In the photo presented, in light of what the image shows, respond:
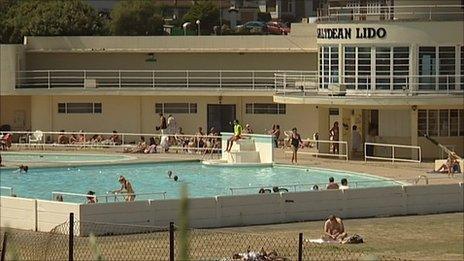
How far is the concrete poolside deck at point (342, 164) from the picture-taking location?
3226 centimetres

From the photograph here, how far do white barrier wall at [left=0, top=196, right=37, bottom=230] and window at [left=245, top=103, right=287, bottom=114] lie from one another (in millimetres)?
19347

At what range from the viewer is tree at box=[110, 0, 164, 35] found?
81.3m

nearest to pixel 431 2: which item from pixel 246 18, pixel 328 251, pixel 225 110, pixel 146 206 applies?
pixel 225 110

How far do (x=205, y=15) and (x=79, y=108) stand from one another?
4104 cm

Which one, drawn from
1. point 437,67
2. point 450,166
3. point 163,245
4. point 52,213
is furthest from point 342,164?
point 163,245

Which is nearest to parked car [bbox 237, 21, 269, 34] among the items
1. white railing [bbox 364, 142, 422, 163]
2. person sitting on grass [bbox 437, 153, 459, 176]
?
white railing [bbox 364, 142, 422, 163]

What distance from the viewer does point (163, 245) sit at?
22.0 metres

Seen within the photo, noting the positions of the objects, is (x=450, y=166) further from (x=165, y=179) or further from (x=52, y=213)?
(x=52, y=213)

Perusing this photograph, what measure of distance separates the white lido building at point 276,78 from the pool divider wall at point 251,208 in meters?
9.22

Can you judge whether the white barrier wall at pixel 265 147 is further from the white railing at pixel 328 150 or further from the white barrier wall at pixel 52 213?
the white barrier wall at pixel 52 213

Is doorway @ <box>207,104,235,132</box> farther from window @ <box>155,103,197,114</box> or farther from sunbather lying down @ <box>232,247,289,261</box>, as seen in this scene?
sunbather lying down @ <box>232,247,289,261</box>

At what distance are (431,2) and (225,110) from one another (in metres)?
9.12

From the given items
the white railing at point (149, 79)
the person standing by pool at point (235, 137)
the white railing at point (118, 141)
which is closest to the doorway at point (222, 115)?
the white railing at point (149, 79)

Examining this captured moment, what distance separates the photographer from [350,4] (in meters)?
41.1
